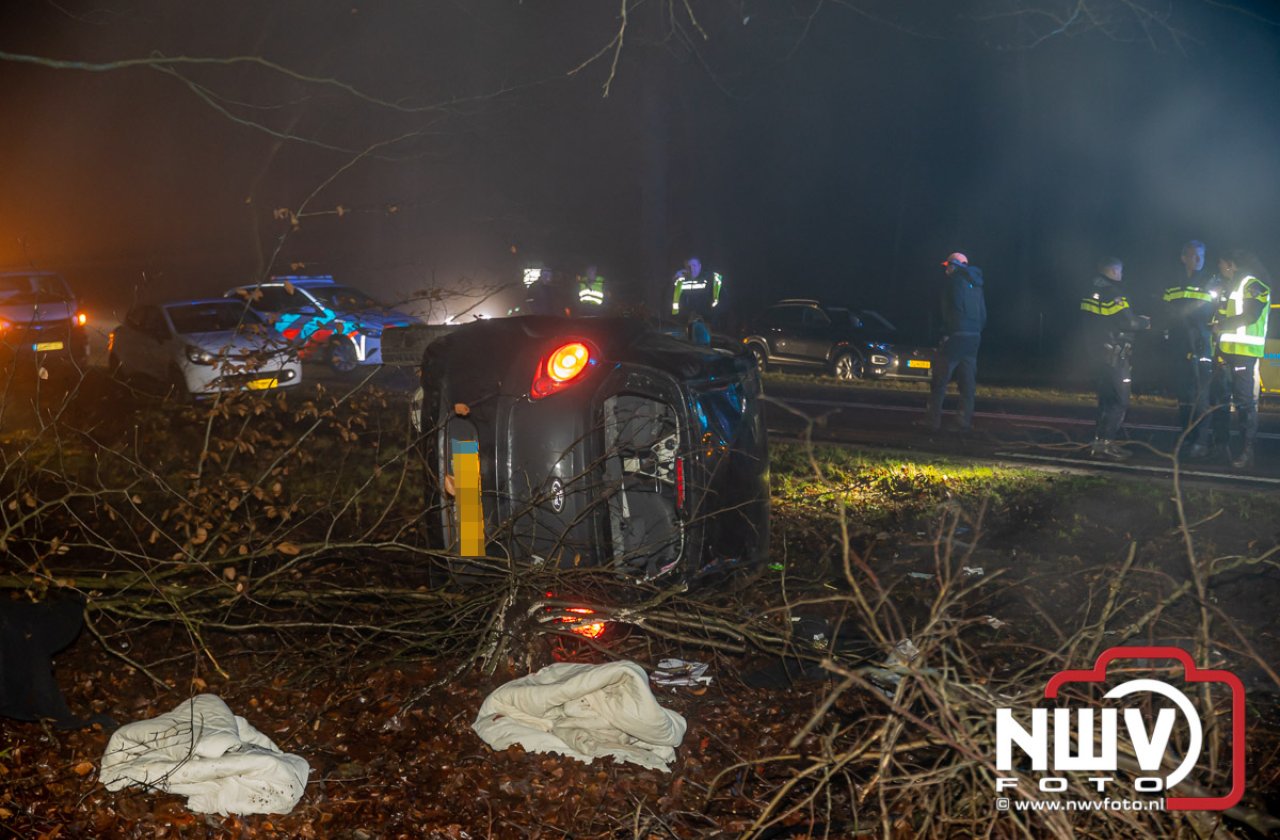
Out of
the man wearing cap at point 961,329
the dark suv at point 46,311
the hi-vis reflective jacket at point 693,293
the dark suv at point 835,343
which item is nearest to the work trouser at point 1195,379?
the man wearing cap at point 961,329

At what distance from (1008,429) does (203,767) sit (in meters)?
10.8

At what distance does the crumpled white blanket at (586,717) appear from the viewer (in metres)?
4.48

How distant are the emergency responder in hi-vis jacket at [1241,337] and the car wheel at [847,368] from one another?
30.7ft

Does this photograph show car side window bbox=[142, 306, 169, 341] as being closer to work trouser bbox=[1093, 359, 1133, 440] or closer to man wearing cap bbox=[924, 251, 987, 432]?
man wearing cap bbox=[924, 251, 987, 432]

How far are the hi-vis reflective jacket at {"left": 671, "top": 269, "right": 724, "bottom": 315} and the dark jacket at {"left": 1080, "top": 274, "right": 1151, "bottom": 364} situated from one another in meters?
4.92

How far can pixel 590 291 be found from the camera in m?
14.5

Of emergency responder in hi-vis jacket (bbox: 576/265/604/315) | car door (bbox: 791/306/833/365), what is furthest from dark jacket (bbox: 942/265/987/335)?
car door (bbox: 791/306/833/365)

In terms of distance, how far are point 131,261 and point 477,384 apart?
1360 inches

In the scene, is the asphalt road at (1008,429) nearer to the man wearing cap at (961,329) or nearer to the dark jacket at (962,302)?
the man wearing cap at (961,329)

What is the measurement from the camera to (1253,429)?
33.6ft

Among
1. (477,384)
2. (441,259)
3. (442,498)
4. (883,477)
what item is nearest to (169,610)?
(442,498)

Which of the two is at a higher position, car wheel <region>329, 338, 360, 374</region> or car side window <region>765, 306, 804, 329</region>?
car side window <region>765, 306, 804, 329</region>

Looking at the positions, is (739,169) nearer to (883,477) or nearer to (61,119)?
(61,119)

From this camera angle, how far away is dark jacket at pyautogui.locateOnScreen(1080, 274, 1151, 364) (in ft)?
34.8
